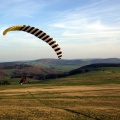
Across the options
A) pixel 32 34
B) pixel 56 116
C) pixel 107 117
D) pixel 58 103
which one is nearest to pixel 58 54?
pixel 32 34

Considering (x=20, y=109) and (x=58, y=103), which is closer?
(x=20, y=109)

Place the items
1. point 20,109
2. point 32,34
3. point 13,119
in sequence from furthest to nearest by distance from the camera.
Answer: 1. point 20,109
2. point 13,119
3. point 32,34

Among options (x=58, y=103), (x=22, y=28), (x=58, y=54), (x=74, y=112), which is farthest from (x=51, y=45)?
(x=58, y=103)

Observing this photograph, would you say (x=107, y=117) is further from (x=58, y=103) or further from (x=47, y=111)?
(x=58, y=103)

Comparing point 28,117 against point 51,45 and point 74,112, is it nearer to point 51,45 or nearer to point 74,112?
point 74,112

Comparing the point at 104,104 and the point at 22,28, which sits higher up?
the point at 22,28

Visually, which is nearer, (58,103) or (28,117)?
(28,117)

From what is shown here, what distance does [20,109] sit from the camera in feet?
94.1

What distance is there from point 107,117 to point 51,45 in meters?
9.48

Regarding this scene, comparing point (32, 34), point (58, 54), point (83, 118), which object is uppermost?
point (32, 34)

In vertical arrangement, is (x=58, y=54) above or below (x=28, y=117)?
above

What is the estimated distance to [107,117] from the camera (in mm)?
25328

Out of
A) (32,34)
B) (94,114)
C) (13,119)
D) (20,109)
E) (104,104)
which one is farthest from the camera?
(104,104)

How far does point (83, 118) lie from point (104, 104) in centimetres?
990
